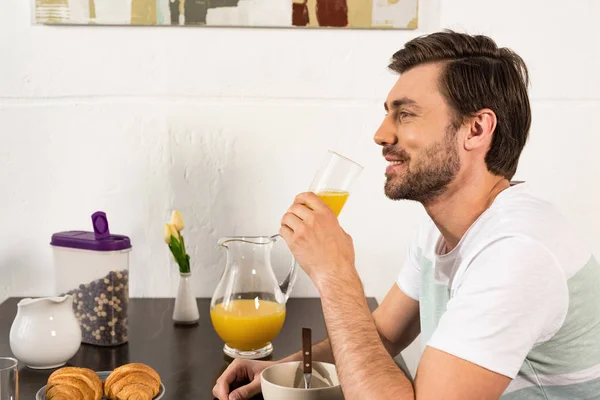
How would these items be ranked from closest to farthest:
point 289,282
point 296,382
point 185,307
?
point 296,382, point 289,282, point 185,307

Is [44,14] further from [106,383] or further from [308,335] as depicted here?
[308,335]

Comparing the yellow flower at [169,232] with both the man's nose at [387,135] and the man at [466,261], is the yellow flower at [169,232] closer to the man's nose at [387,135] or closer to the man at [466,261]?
the man at [466,261]

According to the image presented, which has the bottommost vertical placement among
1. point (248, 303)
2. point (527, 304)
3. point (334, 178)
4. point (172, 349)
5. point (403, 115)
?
A: point (172, 349)

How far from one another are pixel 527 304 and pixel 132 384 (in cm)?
59

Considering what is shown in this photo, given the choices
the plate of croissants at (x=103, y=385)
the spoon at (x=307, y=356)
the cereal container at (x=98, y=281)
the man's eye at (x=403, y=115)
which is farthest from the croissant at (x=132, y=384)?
the man's eye at (x=403, y=115)

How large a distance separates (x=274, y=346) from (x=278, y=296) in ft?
0.37

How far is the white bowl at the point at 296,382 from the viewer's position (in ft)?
3.29

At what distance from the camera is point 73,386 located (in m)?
1.09

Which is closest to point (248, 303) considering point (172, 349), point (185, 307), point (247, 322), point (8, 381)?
point (247, 322)

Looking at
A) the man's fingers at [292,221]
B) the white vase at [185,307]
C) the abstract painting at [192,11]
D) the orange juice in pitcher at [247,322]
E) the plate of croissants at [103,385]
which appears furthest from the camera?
the abstract painting at [192,11]

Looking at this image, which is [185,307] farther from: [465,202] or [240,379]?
[465,202]

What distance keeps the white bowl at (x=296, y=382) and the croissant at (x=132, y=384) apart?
7.4 inches

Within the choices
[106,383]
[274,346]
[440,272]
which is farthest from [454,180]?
[106,383]

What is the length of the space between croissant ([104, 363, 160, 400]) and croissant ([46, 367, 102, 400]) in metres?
0.02
